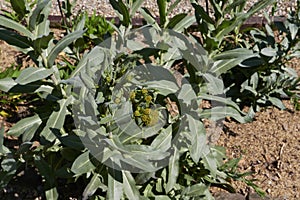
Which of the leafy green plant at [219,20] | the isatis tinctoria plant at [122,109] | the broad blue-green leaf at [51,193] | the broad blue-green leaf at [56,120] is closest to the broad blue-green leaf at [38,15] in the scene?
the isatis tinctoria plant at [122,109]

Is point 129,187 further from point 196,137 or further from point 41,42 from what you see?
point 41,42

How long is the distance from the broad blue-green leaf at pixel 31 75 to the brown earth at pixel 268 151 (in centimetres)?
136

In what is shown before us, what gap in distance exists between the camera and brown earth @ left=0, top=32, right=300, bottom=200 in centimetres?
360

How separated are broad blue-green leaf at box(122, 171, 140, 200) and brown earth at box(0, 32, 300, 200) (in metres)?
0.95

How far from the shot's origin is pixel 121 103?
2.38m

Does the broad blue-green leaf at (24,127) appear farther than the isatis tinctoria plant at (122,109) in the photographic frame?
Yes

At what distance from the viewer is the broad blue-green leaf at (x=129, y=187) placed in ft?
9.05

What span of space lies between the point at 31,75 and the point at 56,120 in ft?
1.34

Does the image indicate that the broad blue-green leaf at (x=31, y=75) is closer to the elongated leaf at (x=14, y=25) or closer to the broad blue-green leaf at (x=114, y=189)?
the elongated leaf at (x=14, y=25)

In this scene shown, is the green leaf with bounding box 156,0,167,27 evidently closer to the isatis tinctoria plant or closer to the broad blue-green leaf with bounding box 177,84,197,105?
the isatis tinctoria plant

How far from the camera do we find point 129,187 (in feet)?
9.10

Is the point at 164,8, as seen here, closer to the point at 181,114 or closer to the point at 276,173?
the point at 181,114

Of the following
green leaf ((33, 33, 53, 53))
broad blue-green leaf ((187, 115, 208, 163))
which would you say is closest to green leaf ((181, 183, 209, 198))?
broad blue-green leaf ((187, 115, 208, 163))

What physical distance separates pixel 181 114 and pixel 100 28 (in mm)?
1903
